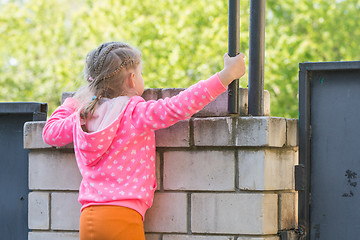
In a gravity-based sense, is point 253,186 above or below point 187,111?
below

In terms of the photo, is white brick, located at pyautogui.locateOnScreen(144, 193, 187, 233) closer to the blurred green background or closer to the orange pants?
the orange pants

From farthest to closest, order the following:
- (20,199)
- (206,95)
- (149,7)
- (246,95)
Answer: (149,7), (20,199), (246,95), (206,95)

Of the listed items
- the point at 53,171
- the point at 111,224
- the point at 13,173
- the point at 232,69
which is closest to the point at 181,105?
the point at 232,69

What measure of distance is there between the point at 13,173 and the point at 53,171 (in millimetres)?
579

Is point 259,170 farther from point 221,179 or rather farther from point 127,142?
point 127,142

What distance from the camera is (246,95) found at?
3.53 meters

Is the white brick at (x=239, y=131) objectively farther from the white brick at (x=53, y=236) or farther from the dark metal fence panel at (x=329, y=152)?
the white brick at (x=53, y=236)

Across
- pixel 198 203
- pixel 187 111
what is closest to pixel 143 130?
pixel 187 111

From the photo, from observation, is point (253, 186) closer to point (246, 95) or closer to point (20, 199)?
point (246, 95)

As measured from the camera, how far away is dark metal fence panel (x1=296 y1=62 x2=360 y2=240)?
3.52 meters

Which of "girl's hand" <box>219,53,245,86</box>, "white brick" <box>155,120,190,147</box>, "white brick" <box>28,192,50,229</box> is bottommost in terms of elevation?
"white brick" <box>28,192,50,229</box>

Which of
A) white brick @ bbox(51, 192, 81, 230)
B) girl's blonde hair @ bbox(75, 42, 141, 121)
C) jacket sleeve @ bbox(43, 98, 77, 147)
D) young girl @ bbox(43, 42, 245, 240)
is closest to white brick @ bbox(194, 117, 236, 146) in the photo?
young girl @ bbox(43, 42, 245, 240)

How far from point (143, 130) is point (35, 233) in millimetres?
1063

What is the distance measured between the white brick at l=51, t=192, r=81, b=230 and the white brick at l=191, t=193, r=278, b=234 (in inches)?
28.4
